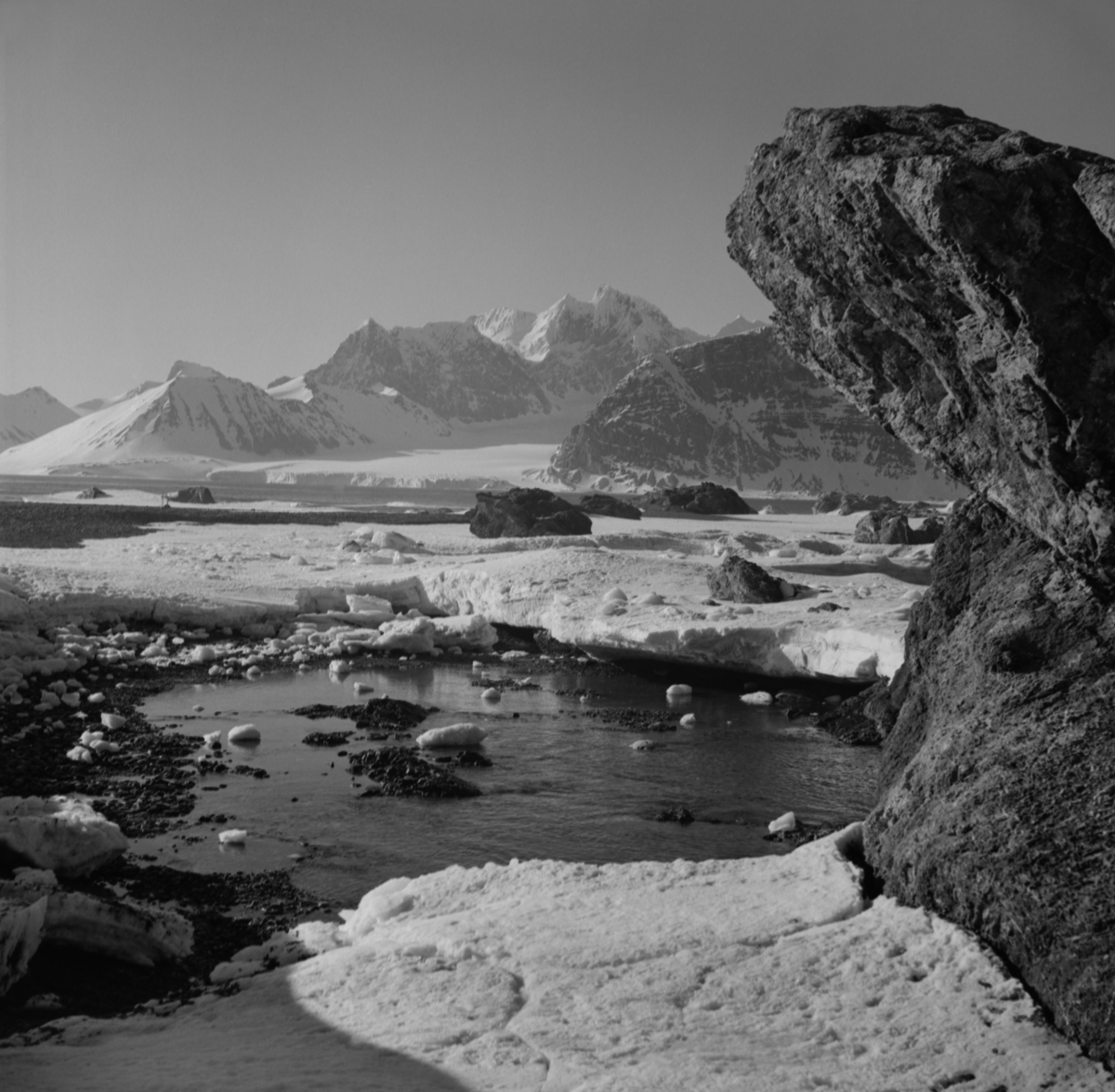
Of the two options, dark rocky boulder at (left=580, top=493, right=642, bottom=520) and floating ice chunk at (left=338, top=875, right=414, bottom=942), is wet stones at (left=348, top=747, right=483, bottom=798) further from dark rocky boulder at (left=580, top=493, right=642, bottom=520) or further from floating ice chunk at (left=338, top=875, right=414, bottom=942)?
dark rocky boulder at (left=580, top=493, right=642, bottom=520)

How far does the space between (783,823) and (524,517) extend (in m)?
40.4

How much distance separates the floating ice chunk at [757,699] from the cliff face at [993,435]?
443 inches

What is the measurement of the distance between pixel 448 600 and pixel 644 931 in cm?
2367

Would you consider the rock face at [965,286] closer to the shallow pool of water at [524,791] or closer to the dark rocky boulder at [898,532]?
the shallow pool of water at [524,791]

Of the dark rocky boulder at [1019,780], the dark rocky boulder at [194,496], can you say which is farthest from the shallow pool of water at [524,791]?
the dark rocky boulder at [194,496]

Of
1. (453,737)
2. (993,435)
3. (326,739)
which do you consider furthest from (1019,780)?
(326,739)

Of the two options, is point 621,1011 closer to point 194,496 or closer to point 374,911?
point 374,911

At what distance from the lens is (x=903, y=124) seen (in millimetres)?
8484

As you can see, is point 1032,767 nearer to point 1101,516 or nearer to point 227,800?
point 1101,516

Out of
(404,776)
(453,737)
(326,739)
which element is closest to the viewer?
(404,776)

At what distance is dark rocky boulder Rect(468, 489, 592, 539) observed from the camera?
52.2 m

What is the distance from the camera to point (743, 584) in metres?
26.7

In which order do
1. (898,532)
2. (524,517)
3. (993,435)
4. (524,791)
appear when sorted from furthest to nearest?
(524,517), (898,532), (524,791), (993,435)

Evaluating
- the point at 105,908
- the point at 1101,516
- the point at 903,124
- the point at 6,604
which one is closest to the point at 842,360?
the point at 903,124
